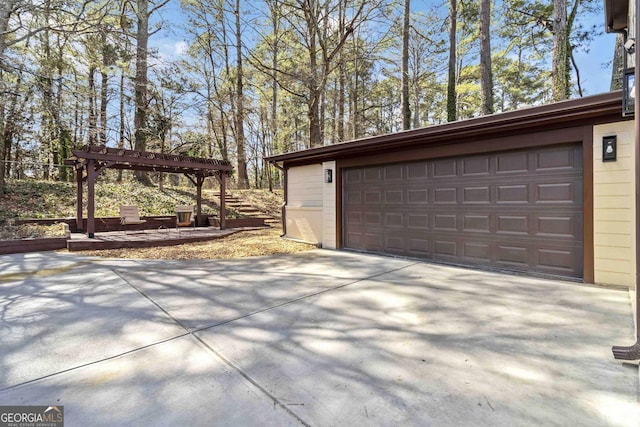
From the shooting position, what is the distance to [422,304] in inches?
126

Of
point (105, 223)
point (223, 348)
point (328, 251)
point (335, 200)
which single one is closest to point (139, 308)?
point (223, 348)

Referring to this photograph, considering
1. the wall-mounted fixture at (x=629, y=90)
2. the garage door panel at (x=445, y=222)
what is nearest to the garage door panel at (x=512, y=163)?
the garage door panel at (x=445, y=222)

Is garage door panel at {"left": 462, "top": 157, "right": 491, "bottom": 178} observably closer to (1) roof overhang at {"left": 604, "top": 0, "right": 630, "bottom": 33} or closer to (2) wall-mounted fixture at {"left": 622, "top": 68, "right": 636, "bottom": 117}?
(1) roof overhang at {"left": 604, "top": 0, "right": 630, "bottom": 33}

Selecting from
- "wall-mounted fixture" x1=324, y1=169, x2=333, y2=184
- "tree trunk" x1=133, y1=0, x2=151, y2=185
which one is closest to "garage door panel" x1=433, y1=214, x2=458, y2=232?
"wall-mounted fixture" x1=324, y1=169, x2=333, y2=184

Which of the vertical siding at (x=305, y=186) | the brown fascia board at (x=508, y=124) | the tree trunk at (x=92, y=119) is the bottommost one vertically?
the vertical siding at (x=305, y=186)

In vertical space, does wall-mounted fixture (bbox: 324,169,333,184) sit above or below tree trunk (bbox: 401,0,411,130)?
below

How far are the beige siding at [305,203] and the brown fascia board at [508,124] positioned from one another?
139cm

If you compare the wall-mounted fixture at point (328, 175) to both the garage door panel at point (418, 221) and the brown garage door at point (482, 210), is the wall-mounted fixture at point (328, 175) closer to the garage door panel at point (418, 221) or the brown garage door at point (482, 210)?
the brown garage door at point (482, 210)

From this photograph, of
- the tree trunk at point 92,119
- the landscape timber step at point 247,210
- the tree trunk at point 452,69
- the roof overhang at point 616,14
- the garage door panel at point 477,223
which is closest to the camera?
the roof overhang at point 616,14

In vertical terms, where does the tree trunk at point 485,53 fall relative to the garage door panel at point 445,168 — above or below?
above

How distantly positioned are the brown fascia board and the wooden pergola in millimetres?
4775

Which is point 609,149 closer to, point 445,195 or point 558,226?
point 558,226

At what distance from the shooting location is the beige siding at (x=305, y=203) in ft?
24.8

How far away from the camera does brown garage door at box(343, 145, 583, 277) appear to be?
4.14 m
